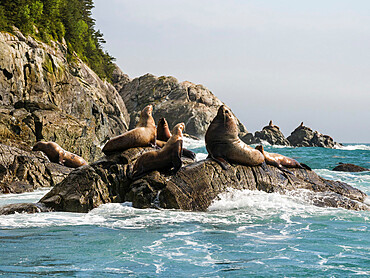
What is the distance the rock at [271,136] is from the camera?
2343 inches

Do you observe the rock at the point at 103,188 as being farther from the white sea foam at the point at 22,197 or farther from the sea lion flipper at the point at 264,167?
the sea lion flipper at the point at 264,167

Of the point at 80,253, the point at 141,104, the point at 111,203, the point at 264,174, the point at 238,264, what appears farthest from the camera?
the point at 141,104

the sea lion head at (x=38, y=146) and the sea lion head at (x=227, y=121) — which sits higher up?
the sea lion head at (x=227, y=121)

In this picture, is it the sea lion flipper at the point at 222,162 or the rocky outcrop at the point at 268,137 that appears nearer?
the sea lion flipper at the point at 222,162

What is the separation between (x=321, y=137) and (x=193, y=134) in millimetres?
18821

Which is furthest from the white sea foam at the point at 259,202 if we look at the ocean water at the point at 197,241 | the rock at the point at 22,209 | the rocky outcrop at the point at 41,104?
the rocky outcrop at the point at 41,104

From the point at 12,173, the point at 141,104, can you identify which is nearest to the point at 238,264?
the point at 12,173

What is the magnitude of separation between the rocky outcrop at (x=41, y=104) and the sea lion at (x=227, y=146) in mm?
9641

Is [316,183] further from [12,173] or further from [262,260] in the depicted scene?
[12,173]

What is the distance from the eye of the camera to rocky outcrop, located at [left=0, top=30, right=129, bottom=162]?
61.2 ft

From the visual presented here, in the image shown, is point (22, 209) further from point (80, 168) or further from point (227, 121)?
point (227, 121)

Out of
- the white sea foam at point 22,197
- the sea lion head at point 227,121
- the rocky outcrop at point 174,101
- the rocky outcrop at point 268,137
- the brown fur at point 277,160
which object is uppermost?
the rocky outcrop at point 174,101

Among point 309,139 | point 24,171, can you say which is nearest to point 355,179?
point 24,171

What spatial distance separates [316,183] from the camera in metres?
11.0
